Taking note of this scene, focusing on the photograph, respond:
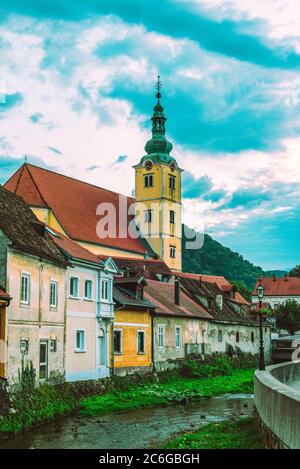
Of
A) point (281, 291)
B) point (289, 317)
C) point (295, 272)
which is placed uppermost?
point (295, 272)

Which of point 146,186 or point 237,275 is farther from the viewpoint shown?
point 237,275

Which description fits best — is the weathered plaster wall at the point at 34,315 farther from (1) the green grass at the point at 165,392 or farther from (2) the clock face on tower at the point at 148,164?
(2) the clock face on tower at the point at 148,164

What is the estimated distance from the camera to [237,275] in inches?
6614

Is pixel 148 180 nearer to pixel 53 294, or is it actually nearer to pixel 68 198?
pixel 68 198

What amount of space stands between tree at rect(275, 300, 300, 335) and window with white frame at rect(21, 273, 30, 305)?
64.9 metres

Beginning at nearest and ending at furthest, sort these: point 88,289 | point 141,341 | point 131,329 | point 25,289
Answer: point 25,289 → point 88,289 → point 131,329 → point 141,341

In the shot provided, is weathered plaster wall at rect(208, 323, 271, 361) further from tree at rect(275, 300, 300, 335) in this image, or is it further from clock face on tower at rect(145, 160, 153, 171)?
clock face on tower at rect(145, 160, 153, 171)

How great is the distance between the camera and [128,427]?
25.1 metres

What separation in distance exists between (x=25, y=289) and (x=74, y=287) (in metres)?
5.89

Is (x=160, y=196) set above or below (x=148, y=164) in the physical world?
below

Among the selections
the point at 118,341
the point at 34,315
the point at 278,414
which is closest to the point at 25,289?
the point at 34,315

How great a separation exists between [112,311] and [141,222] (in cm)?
4861
